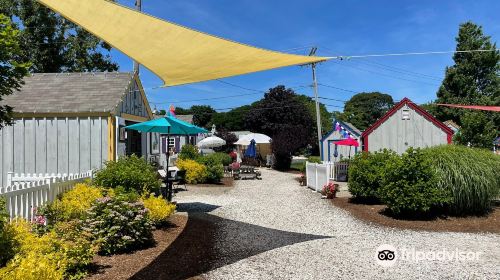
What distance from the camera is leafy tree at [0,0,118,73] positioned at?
2157 cm

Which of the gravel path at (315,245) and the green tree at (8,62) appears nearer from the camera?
the green tree at (8,62)

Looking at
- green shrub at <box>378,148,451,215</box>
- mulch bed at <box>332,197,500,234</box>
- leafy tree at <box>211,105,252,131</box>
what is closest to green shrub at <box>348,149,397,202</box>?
mulch bed at <box>332,197,500,234</box>

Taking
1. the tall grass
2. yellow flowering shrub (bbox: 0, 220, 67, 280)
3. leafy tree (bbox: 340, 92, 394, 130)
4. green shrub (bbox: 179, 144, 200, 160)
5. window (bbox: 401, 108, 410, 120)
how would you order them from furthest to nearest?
leafy tree (bbox: 340, 92, 394, 130)
green shrub (bbox: 179, 144, 200, 160)
window (bbox: 401, 108, 410, 120)
the tall grass
yellow flowering shrub (bbox: 0, 220, 67, 280)

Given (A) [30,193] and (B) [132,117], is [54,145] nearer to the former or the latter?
(B) [132,117]

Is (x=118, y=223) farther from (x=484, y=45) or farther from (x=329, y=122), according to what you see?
(x=329, y=122)

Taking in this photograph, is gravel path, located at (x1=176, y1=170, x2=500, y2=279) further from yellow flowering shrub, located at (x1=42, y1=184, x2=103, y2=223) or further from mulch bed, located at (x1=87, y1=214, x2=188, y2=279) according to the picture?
yellow flowering shrub, located at (x1=42, y1=184, x2=103, y2=223)

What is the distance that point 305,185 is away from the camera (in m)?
16.6

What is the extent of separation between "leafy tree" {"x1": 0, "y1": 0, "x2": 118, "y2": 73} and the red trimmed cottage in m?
17.9

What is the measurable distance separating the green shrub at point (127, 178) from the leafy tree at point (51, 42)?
696 inches

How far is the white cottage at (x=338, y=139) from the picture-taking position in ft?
74.8

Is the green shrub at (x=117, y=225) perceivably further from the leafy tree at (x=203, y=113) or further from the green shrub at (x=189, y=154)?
the leafy tree at (x=203, y=113)

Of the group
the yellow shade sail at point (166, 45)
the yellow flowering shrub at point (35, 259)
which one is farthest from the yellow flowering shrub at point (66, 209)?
the yellow shade sail at point (166, 45)

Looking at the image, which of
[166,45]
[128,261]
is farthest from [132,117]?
[128,261]

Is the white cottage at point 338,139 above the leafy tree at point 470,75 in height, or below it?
below
